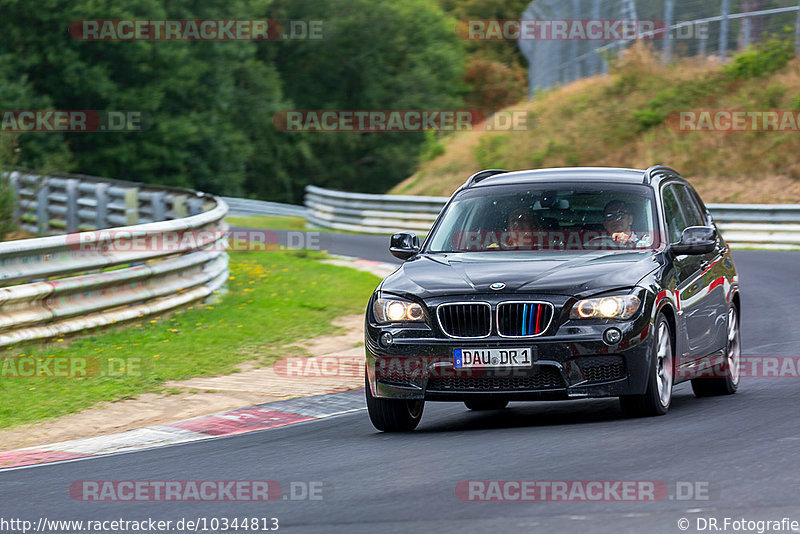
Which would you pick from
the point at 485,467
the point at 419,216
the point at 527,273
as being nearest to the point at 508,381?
the point at 527,273

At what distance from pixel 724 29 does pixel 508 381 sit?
27433 mm

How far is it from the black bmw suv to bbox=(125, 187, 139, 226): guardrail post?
13056mm

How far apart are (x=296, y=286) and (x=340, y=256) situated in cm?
611

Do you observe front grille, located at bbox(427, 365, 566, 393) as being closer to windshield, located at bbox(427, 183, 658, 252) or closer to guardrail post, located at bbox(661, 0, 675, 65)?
windshield, located at bbox(427, 183, 658, 252)

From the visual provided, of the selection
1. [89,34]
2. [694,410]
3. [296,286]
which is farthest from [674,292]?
[89,34]

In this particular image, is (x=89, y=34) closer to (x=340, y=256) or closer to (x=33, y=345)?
(x=340, y=256)

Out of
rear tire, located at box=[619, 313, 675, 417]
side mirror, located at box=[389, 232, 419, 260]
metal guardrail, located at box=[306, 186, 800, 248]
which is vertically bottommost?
metal guardrail, located at box=[306, 186, 800, 248]

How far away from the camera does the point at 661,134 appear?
36.2m

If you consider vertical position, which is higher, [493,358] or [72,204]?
[493,358]

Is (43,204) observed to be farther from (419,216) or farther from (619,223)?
(619,223)

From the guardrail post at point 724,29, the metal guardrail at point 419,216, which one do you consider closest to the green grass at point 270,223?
the metal guardrail at point 419,216

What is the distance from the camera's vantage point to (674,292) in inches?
→ 348

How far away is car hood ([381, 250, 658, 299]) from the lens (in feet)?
26.9

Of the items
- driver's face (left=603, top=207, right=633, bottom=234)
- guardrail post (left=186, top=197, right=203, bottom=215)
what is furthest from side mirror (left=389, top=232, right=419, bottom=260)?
guardrail post (left=186, top=197, right=203, bottom=215)
